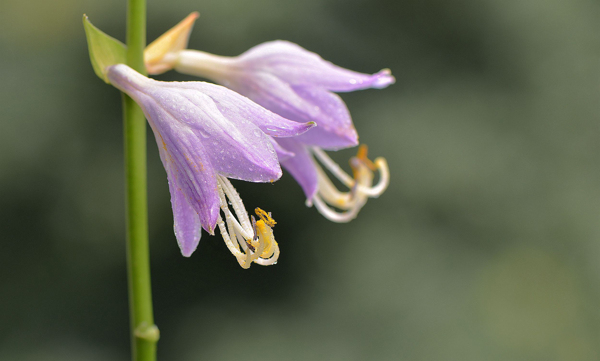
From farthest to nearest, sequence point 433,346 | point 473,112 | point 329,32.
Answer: point 473,112 < point 329,32 < point 433,346

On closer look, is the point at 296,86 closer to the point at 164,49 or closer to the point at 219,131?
the point at 164,49

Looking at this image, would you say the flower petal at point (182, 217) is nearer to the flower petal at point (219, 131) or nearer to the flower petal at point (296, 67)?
the flower petal at point (219, 131)

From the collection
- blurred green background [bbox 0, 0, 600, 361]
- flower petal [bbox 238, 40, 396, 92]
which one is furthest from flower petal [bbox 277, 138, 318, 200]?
blurred green background [bbox 0, 0, 600, 361]

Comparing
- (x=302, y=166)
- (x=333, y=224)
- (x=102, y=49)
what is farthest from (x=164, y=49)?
(x=333, y=224)

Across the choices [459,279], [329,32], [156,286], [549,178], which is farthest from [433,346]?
[329,32]

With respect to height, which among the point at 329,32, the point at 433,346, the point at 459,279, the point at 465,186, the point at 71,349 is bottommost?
the point at 71,349

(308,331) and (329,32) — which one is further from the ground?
(329,32)

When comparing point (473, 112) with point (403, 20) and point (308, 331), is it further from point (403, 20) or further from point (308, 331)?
point (308, 331)

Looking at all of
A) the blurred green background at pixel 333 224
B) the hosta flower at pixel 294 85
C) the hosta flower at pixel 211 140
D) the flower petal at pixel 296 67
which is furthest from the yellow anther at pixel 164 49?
the blurred green background at pixel 333 224

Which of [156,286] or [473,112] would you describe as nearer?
[156,286]
